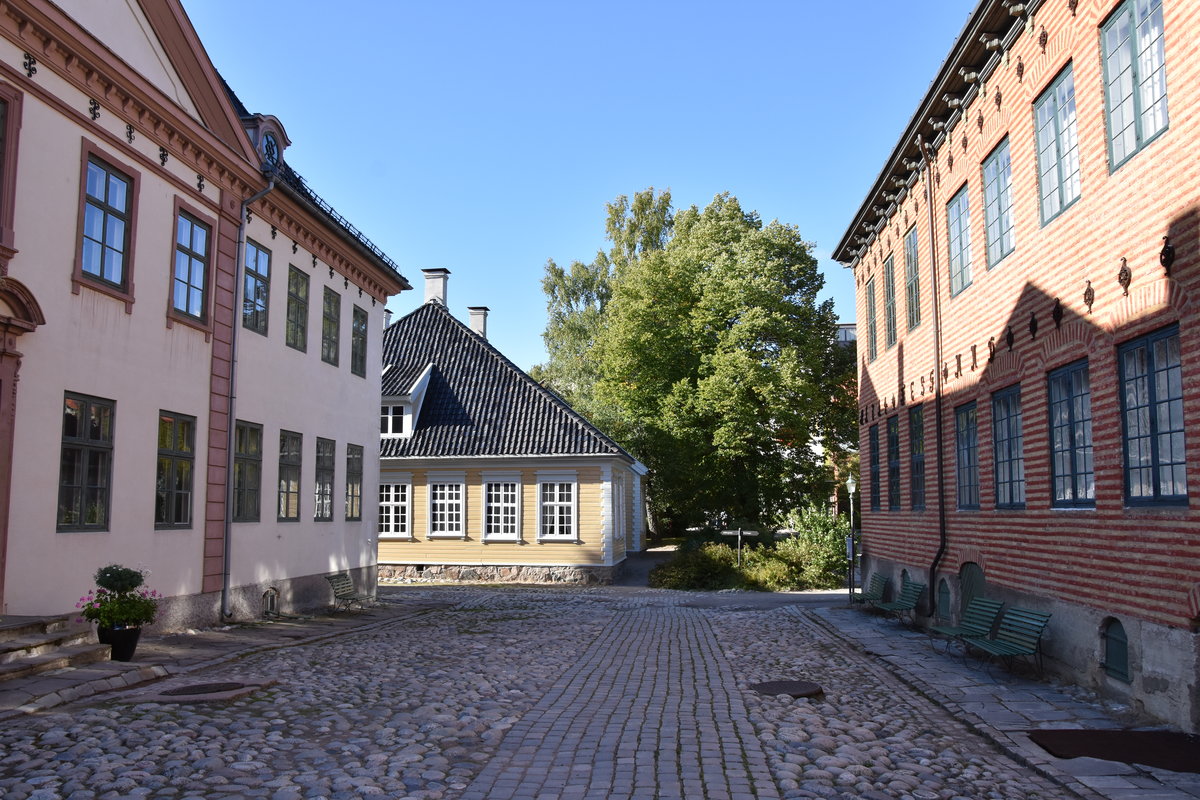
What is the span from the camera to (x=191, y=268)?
43.8ft

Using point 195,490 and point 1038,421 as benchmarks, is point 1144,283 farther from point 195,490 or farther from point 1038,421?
point 195,490

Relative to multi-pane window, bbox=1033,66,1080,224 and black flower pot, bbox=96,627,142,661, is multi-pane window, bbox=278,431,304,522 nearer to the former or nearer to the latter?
black flower pot, bbox=96,627,142,661

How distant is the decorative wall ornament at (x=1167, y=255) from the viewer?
754 centimetres

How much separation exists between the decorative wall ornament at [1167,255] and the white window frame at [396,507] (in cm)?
2313

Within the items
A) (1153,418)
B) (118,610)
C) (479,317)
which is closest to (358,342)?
(118,610)

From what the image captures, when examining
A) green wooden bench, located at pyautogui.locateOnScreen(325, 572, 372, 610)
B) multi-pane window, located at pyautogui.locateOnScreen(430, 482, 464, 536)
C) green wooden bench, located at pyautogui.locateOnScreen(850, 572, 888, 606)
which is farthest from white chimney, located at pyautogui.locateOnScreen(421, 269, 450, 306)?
green wooden bench, located at pyautogui.locateOnScreen(850, 572, 888, 606)

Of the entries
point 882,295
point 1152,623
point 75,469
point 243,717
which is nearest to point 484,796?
point 243,717

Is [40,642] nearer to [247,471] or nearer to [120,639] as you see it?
[120,639]

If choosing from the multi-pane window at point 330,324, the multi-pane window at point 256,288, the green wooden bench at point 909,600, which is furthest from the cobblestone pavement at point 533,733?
the multi-pane window at point 330,324

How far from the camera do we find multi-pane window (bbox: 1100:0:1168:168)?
7902 mm

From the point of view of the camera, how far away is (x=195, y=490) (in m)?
13.3

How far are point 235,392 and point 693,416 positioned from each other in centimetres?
1945

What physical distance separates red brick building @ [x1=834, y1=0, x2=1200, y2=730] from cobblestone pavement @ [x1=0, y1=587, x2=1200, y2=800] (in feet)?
4.20

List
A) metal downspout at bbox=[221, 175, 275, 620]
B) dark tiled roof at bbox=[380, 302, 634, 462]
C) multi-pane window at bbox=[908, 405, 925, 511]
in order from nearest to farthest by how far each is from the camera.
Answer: metal downspout at bbox=[221, 175, 275, 620] → multi-pane window at bbox=[908, 405, 925, 511] → dark tiled roof at bbox=[380, 302, 634, 462]
